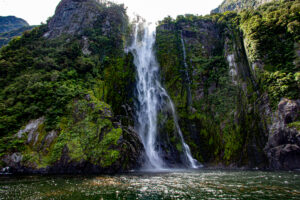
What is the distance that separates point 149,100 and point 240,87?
13.3 m

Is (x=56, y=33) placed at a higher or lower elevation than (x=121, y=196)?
higher

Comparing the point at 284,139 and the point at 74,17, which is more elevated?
the point at 74,17

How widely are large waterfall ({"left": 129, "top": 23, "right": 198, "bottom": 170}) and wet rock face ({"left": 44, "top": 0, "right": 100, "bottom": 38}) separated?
37.1ft

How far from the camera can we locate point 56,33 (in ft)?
124

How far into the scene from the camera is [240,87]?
26172mm

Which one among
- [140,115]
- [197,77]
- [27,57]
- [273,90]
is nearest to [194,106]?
[197,77]

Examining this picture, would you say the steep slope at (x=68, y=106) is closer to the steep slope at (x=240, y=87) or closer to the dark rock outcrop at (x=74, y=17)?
the dark rock outcrop at (x=74, y=17)

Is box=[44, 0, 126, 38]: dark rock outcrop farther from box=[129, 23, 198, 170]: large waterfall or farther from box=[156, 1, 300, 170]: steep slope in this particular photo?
box=[156, 1, 300, 170]: steep slope

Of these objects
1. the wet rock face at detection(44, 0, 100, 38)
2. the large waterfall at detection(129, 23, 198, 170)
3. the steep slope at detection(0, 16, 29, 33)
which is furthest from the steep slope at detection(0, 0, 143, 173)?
the steep slope at detection(0, 16, 29, 33)

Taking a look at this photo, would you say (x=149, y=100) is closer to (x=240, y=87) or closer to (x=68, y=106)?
(x=68, y=106)

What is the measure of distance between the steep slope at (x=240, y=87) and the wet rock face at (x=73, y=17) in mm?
16227

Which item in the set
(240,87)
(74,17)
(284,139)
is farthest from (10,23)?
(284,139)

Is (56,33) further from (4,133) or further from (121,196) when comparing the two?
(121,196)

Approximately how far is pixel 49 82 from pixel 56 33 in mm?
20499
